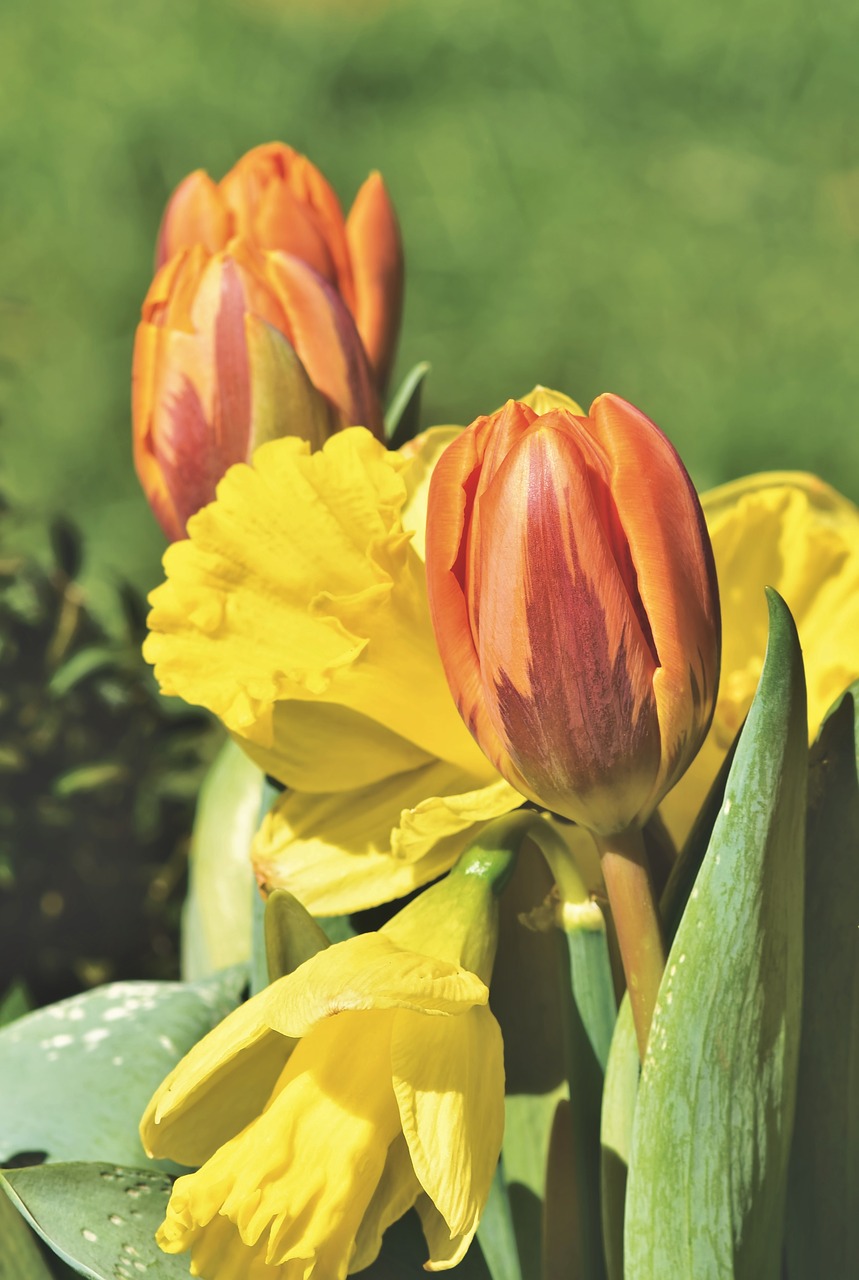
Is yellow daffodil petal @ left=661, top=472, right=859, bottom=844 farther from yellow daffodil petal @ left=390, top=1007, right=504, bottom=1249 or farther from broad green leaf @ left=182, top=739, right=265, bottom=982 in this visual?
broad green leaf @ left=182, top=739, right=265, bottom=982

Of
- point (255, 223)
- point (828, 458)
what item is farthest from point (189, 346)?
point (828, 458)

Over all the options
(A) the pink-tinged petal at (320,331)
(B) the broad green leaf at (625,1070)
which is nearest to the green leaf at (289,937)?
(B) the broad green leaf at (625,1070)

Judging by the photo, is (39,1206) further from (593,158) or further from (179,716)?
(593,158)

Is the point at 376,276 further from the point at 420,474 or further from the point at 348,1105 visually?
the point at 348,1105

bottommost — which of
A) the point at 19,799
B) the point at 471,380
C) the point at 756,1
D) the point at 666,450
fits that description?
the point at 19,799

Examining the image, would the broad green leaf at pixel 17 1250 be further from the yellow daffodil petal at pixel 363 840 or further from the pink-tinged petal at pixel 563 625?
the pink-tinged petal at pixel 563 625

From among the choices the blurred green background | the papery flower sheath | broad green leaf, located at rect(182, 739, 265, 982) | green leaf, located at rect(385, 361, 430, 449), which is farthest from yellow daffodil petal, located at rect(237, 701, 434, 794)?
the blurred green background

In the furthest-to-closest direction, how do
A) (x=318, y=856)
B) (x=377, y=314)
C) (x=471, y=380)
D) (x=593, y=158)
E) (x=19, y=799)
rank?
(x=593, y=158), (x=471, y=380), (x=19, y=799), (x=377, y=314), (x=318, y=856)
